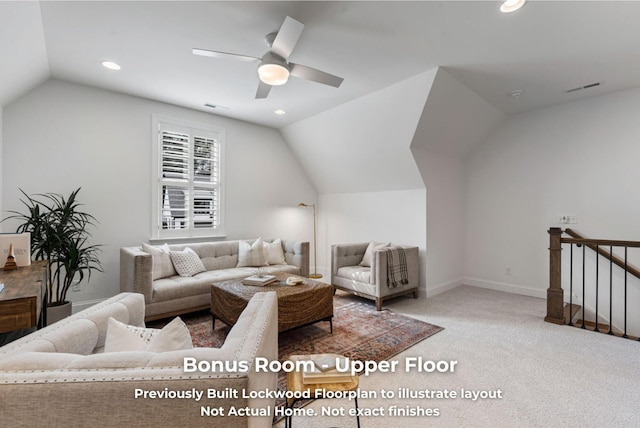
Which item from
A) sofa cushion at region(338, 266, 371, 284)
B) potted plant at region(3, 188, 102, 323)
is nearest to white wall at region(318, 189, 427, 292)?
sofa cushion at region(338, 266, 371, 284)

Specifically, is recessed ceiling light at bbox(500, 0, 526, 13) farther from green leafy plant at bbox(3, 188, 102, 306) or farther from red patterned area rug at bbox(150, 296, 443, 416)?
green leafy plant at bbox(3, 188, 102, 306)

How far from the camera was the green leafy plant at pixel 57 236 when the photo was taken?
2.96 m

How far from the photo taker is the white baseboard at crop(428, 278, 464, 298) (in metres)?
4.49

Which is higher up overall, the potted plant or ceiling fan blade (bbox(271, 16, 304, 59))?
ceiling fan blade (bbox(271, 16, 304, 59))

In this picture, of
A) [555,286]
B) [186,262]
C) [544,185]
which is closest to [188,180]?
[186,262]

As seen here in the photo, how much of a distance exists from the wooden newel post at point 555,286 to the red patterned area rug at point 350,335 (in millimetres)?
1417

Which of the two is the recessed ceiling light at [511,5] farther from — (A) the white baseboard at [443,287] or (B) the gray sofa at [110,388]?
(A) the white baseboard at [443,287]

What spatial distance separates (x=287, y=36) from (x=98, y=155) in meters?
3.09

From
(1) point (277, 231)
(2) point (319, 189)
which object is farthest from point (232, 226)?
(2) point (319, 189)

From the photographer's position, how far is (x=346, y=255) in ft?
15.0

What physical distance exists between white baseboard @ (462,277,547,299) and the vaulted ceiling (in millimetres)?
2856

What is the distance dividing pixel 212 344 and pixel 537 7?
4.02m

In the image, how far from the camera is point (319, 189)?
20.6 ft

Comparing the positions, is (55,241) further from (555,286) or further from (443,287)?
(555,286)
